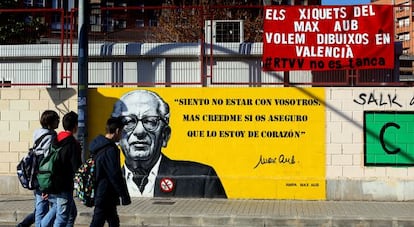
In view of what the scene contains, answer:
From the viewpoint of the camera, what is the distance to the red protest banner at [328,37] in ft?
39.6

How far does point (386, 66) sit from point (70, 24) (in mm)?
6883

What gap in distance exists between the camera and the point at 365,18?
12.1 meters

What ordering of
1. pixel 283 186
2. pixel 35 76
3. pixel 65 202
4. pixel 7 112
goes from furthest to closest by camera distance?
pixel 35 76
pixel 7 112
pixel 283 186
pixel 65 202

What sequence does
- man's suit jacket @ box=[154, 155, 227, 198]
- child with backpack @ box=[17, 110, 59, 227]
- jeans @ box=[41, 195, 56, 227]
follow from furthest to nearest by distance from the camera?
man's suit jacket @ box=[154, 155, 227, 198]
child with backpack @ box=[17, 110, 59, 227]
jeans @ box=[41, 195, 56, 227]

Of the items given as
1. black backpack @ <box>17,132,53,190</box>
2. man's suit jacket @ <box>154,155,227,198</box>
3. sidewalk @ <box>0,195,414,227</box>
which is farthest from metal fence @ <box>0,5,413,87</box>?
black backpack @ <box>17,132,53,190</box>

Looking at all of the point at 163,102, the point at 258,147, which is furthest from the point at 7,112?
the point at 258,147

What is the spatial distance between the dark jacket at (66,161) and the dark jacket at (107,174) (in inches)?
13.6

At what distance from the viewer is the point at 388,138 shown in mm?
12039

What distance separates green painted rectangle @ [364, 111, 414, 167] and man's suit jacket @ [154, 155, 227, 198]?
316 cm

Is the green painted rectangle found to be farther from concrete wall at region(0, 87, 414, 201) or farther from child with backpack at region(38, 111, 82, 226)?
child with backpack at region(38, 111, 82, 226)

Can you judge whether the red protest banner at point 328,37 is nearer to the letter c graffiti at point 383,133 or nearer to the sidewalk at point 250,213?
the letter c graffiti at point 383,133

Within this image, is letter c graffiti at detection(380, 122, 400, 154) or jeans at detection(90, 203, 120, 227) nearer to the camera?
jeans at detection(90, 203, 120, 227)

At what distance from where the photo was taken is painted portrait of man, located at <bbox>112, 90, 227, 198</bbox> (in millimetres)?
12281

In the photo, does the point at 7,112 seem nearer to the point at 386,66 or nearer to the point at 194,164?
the point at 194,164
